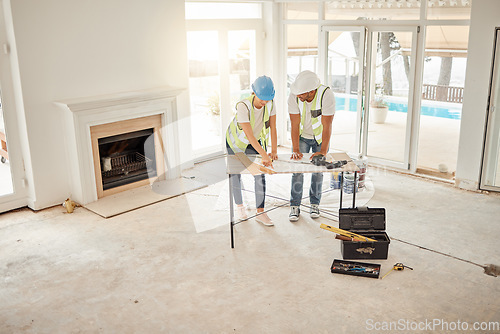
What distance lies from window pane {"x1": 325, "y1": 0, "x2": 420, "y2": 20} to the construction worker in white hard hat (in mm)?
2138

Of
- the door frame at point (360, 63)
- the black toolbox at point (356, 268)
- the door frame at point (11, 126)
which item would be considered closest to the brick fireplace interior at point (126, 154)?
the door frame at point (11, 126)

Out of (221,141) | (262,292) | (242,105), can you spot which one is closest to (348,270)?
(262,292)

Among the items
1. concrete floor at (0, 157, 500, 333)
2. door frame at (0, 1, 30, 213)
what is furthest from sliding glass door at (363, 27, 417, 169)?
door frame at (0, 1, 30, 213)

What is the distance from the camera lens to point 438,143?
6.23 meters

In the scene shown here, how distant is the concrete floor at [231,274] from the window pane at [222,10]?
2702 mm

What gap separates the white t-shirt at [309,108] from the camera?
4.65 m

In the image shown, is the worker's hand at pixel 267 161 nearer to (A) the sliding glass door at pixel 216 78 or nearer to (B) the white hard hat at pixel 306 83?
(B) the white hard hat at pixel 306 83

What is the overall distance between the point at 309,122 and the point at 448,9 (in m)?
2.38

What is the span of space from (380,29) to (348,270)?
3644mm

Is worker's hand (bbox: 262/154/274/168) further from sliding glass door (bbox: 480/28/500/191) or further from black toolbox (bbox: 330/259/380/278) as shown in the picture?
sliding glass door (bbox: 480/28/500/191)

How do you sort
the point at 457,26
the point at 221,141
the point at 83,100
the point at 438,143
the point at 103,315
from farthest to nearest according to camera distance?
the point at 221,141 → the point at 438,143 → the point at 457,26 → the point at 83,100 → the point at 103,315

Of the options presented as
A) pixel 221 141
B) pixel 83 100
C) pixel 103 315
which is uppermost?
pixel 83 100

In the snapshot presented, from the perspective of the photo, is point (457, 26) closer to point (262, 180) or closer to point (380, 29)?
point (380, 29)

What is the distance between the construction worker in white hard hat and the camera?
4586 millimetres
